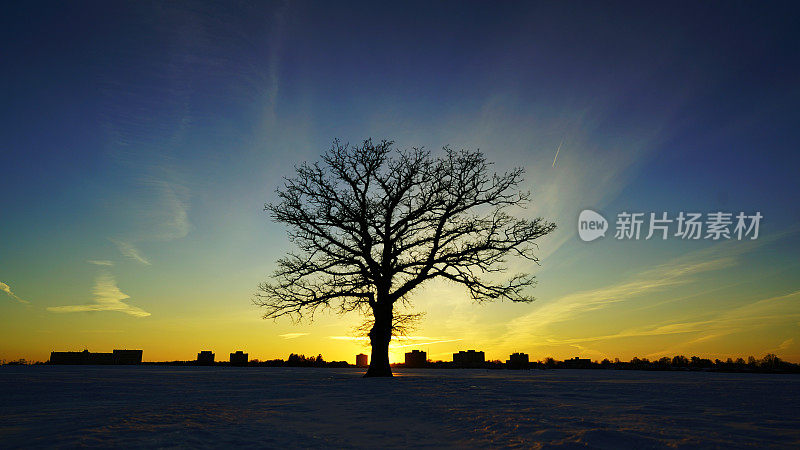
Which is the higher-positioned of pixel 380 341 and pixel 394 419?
pixel 380 341

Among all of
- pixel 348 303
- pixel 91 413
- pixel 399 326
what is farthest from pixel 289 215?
pixel 91 413

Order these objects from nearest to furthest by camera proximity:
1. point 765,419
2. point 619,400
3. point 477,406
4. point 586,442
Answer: point 586,442
point 765,419
point 477,406
point 619,400

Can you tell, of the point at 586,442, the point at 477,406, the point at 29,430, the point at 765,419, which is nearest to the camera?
the point at 586,442

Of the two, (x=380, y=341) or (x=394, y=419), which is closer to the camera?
(x=394, y=419)

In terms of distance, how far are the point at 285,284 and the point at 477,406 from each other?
14525 millimetres

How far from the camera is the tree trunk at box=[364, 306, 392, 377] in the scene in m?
20.7

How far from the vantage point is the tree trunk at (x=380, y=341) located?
20688 millimetres

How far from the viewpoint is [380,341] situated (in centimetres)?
2134

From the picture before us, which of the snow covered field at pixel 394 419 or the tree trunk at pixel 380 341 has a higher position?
the tree trunk at pixel 380 341

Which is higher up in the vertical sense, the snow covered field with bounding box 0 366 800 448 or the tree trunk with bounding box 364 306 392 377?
the tree trunk with bounding box 364 306 392 377

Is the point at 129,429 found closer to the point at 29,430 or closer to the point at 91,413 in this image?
the point at 29,430

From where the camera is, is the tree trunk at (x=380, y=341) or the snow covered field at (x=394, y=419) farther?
the tree trunk at (x=380, y=341)

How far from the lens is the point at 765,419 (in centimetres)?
707

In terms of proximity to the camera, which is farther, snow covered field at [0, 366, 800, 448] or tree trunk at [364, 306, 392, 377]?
tree trunk at [364, 306, 392, 377]
